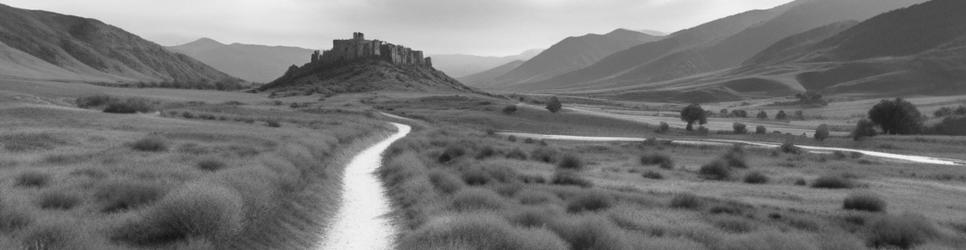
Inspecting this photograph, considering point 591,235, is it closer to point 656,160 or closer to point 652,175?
point 652,175

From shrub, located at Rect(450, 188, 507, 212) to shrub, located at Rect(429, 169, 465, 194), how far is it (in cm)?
294

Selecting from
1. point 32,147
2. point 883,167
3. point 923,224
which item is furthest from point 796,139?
point 32,147

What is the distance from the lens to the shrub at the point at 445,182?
25406 mm

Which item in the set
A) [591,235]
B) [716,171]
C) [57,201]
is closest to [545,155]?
[716,171]

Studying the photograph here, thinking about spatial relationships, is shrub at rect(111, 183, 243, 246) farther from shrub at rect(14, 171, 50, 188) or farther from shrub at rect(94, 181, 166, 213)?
shrub at rect(14, 171, 50, 188)

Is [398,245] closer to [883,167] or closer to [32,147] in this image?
[32,147]

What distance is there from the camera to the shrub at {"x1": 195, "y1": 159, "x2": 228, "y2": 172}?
24.5 metres

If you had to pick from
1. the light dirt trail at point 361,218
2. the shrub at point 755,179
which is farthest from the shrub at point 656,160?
the light dirt trail at point 361,218

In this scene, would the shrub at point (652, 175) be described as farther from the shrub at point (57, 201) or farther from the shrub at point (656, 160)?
the shrub at point (57, 201)

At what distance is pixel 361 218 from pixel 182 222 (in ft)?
24.3

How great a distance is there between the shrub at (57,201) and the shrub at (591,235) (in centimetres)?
1253

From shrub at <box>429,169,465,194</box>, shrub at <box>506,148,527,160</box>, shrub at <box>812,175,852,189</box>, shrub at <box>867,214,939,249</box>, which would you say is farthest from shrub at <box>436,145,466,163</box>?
shrub at <box>867,214,939,249</box>

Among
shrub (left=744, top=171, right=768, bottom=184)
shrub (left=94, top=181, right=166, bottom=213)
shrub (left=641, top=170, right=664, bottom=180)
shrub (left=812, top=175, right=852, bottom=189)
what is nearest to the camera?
shrub (left=94, top=181, right=166, bottom=213)

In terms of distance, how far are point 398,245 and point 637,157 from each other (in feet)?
132
